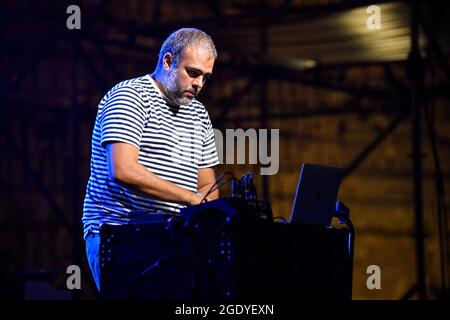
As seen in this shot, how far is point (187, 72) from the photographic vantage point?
3982 millimetres

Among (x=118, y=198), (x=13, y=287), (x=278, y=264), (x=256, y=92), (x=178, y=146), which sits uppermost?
(x=256, y=92)

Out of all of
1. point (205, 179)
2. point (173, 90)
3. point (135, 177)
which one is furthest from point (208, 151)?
point (135, 177)

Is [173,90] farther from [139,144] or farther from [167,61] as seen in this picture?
[139,144]

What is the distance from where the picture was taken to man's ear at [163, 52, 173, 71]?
13.2 ft

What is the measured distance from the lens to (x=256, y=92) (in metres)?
9.86

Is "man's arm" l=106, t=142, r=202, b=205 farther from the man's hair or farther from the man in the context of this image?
the man's hair

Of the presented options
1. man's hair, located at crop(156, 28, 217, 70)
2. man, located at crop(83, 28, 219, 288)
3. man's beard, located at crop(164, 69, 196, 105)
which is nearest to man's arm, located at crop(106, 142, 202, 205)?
man, located at crop(83, 28, 219, 288)

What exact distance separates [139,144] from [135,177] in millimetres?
213

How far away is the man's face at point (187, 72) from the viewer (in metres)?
3.97

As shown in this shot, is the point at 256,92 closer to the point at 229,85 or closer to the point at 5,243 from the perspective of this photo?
the point at 229,85

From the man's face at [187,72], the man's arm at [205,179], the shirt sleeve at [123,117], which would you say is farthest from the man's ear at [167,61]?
the man's arm at [205,179]

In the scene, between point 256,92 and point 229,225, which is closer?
point 229,225

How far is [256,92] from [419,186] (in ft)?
9.39
